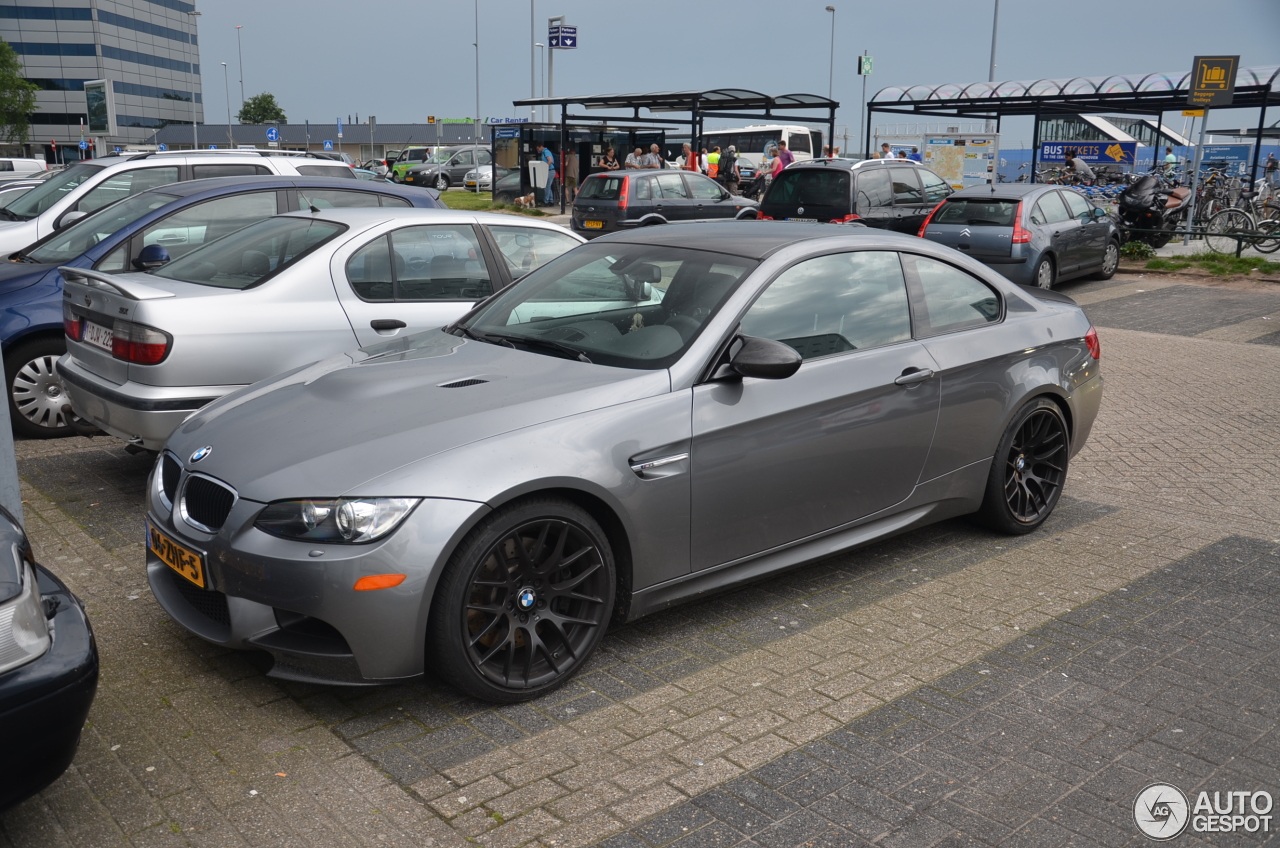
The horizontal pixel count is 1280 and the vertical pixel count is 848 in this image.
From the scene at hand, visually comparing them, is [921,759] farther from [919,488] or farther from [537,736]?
[919,488]

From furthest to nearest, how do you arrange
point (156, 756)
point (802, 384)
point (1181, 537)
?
point (1181, 537) < point (802, 384) < point (156, 756)

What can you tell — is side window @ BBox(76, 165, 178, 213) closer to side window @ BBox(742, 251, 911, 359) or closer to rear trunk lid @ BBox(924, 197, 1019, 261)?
side window @ BBox(742, 251, 911, 359)

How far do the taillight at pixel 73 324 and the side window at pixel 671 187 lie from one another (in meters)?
14.7

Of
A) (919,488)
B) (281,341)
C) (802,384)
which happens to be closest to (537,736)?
(802,384)

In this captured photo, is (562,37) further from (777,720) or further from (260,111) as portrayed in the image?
(260,111)

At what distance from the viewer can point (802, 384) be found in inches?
168

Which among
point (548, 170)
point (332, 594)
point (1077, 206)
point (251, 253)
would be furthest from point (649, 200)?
point (332, 594)

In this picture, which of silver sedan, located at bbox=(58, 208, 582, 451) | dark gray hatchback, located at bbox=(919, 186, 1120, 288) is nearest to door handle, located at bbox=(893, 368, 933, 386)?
silver sedan, located at bbox=(58, 208, 582, 451)

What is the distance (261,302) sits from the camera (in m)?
5.69

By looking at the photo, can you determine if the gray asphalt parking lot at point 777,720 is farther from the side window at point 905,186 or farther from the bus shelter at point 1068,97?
the bus shelter at point 1068,97

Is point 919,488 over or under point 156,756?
over

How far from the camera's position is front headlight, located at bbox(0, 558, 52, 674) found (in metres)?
2.53

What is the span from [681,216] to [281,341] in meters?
14.9

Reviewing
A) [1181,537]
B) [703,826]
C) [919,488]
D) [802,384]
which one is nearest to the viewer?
[703,826]
